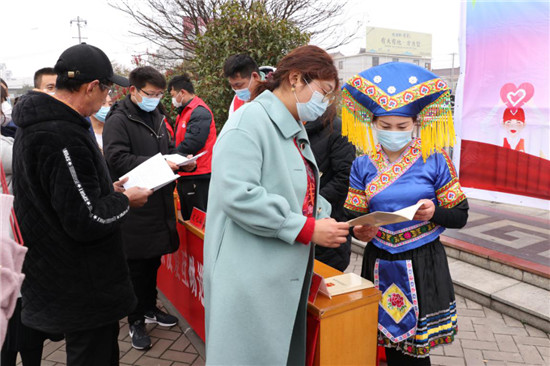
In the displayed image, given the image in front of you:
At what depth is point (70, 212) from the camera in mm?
1552

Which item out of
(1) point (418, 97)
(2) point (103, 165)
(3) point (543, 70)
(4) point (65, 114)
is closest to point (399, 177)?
(1) point (418, 97)

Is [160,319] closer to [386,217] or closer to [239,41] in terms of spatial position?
[386,217]

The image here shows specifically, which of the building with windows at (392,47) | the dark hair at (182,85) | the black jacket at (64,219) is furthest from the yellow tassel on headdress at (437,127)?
the building with windows at (392,47)

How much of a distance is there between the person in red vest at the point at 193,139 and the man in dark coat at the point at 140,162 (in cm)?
76

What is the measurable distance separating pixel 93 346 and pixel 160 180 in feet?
2.87

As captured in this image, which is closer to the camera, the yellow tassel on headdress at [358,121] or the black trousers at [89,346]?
the black trousers at [89,346]

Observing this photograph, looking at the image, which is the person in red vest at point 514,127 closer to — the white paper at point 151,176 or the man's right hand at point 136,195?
the white paper at point 151,176

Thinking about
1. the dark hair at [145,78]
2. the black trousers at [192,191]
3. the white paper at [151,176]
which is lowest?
the black trousers at [192,191]

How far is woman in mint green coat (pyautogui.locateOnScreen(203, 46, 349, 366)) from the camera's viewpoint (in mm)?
1420

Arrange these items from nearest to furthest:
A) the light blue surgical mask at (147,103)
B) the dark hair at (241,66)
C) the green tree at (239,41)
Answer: the light blue surgical mask at (147,103) < the dark hair at (241,66) < the green tree at (239,41)

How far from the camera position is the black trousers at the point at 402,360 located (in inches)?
79.1

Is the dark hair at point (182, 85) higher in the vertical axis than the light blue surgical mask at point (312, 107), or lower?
higher

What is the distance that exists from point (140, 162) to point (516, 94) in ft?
12.3

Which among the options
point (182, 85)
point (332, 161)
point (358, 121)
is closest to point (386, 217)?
point (358, 121)
